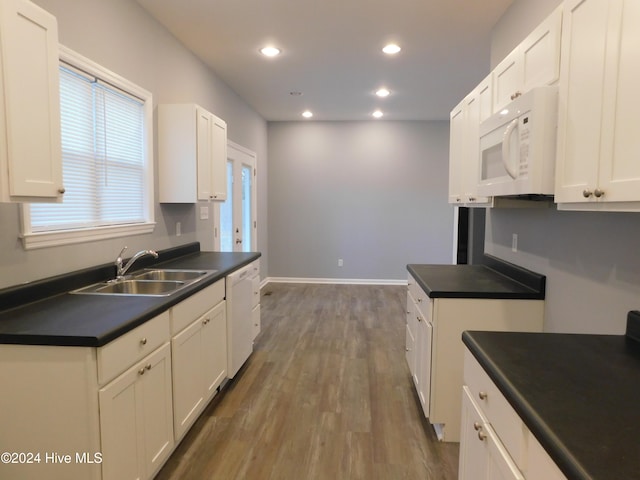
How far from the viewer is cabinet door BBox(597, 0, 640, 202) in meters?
1.13

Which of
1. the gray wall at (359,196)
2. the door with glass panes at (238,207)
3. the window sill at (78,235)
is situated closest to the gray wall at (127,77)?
the window sill at (78,235)

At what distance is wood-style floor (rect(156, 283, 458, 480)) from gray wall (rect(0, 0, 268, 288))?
4.01 feet

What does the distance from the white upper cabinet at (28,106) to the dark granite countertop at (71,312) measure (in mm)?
480

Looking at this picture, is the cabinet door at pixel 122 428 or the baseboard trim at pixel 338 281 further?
the baseboard trim at pixel 338 281

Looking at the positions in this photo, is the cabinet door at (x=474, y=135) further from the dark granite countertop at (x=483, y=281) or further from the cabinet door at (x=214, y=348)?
the cabinet door at (x=214, y=348)

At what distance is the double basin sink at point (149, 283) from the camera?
7.71ft

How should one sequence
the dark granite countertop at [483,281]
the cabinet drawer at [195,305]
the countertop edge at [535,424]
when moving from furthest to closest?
1. the dark granite countertop at [483,281]
2. the cabinet drawer at [195,305]
3. the countertop edge at [535,424]

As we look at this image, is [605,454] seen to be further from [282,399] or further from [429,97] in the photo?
[429,97]

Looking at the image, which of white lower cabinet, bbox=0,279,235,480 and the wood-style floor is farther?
the wood-style floor

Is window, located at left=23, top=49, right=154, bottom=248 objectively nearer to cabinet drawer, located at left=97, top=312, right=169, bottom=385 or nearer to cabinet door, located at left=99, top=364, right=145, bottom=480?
cabinet drawer, located at left=97, top=312, right=169, bottom=385

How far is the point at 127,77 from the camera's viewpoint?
2.78 metres

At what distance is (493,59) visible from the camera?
3221 mm

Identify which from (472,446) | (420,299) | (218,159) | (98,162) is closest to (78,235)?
(98,162)

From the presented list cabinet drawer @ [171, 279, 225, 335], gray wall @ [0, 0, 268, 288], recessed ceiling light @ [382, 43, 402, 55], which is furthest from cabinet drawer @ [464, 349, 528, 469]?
recessed ceiling light @ [382, 43, 402, 55]
